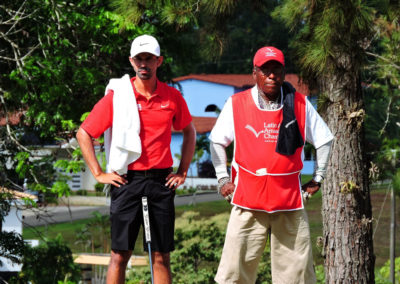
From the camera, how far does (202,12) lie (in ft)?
21.4

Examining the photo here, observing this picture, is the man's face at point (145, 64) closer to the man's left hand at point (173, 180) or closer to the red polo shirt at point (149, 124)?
the red polo shirt at point (149, 124)

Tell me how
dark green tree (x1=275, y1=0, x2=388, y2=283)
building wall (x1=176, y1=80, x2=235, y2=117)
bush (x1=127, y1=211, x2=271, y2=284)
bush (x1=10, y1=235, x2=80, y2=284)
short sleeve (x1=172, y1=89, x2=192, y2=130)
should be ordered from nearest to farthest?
short sleeve (x1=172, y1=89, x2=192, y2=130) → dark green tree (x1=275, y1=0, x2=388, y2=283) → bush (x1=127, y1=211, x2=271, y2=284) → bush (x1=10, y1=235, x2=80, y2=284) → building wall (x1=176, y1=80, x2=235, y2=117)

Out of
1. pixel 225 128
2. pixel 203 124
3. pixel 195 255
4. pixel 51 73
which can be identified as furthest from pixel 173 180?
pixel 203 124

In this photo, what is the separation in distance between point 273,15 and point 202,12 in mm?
849

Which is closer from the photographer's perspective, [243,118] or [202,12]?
[243,118]

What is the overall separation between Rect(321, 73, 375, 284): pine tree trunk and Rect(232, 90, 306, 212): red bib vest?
2.46m

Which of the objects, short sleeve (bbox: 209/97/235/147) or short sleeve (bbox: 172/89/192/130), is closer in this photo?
short sleeve (bbox: 209/97/235/147)

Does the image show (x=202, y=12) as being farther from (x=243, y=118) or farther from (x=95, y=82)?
(x=243, y=118)

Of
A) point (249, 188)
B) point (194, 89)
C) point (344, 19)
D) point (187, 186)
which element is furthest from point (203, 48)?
point (194, 89)

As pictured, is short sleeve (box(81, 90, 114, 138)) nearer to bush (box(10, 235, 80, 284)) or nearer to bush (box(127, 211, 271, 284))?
bush (box(127, 211, 271, 284))

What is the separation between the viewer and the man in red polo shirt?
4039 millimetres

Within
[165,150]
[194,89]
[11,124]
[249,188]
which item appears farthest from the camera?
[194,89]

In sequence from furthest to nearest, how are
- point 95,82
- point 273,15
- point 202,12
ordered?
point 95,82 < point 273,15 < point 202,12

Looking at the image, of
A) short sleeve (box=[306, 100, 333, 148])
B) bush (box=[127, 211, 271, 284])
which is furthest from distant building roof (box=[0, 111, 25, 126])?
short sleeve (box=[306, 100, 333, 148])
